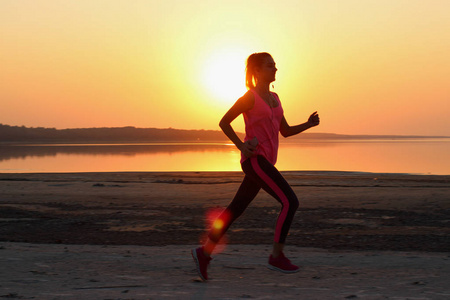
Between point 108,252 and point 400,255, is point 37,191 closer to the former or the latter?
point 108,252

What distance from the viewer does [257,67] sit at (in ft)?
14.7

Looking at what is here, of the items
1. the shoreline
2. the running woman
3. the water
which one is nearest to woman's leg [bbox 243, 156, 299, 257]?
the running woman

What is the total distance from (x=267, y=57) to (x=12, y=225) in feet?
16.2

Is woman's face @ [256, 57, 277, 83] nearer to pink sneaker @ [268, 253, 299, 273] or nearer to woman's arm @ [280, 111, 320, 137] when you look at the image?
woman's arm @ [280, 111, 320, 137]

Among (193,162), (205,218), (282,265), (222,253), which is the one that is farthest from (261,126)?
(193,162)

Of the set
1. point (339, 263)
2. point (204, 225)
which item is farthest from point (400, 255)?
point (204, 225)

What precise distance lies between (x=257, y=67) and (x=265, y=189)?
1.04m

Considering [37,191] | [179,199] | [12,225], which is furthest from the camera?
[37,191]

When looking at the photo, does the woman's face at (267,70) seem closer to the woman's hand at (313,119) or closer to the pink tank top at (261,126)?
the pink tank top at (261,126)

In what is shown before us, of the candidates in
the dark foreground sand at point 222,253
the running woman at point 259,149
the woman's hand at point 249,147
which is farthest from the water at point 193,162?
the woman's hand at point 249,147

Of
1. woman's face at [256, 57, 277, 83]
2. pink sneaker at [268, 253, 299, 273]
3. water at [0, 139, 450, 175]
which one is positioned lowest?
water at [0, 139, 450, 175]

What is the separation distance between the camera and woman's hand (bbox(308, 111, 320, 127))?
4641 millimetres

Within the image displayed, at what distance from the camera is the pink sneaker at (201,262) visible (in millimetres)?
4367

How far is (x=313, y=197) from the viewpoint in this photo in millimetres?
11164
